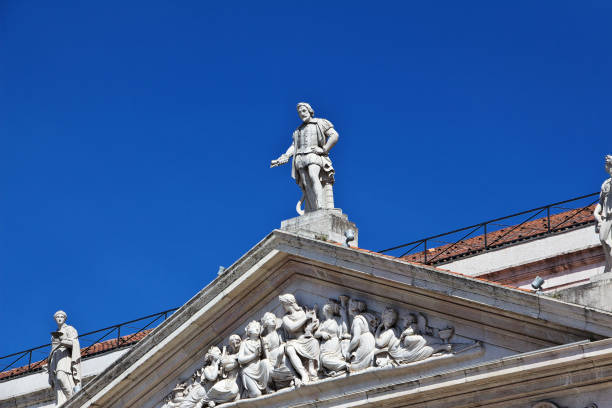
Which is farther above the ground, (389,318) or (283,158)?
(283,158)

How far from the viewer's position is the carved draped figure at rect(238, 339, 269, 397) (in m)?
25.4

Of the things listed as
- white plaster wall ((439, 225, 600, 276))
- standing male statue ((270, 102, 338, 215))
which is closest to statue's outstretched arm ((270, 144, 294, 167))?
standing male statue ((270, 102, 338, 215))

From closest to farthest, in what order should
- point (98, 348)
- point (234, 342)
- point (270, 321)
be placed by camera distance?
point (270, 321) < point (234, 342) < point (98, 348)

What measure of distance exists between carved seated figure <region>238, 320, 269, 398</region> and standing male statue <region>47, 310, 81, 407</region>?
3.80m

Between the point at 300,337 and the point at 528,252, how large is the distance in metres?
6.94

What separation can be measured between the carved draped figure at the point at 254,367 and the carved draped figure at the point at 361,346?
5.54ft

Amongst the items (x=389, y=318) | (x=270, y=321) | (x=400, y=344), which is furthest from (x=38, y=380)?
(x=400, y=344)

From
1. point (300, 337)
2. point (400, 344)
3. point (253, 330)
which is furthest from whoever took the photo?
point (253, 330)

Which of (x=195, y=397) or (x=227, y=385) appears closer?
(x=227, y=385)

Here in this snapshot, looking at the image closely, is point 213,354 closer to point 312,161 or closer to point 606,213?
point 312,161

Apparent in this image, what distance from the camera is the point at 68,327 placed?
2831 cm

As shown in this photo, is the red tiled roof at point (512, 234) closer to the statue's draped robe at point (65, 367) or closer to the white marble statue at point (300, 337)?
the white marble statue at point (300, 337)

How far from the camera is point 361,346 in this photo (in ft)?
79.8

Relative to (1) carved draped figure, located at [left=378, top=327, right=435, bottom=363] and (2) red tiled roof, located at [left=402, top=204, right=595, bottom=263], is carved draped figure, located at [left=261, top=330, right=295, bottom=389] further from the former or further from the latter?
(2) red tiled roof, located at [left=402, top=204, right=595, bottom=263]
